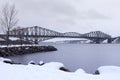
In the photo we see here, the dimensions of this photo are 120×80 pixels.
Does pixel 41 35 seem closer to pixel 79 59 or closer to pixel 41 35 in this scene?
pixel 41 35

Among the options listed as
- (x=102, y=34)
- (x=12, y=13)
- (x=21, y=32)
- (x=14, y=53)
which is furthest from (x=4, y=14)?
(x=102, y=34)

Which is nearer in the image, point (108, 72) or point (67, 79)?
point (67, 79)

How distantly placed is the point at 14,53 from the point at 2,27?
17.2ft

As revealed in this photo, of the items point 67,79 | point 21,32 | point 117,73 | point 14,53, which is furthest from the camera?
point 21,32

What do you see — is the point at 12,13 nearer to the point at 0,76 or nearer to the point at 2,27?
the point at 2,27

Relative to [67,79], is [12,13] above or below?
above

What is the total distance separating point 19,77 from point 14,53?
26.7m

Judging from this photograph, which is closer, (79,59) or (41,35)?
(79,59)

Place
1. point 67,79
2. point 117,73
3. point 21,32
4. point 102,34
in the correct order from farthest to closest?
1. point 102,34
2. point 21,32
3. point 117,73
4. point 67,79

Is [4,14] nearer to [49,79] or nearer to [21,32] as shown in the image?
[21,32]

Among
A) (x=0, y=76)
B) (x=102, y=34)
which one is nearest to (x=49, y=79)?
(x=0, y=76)

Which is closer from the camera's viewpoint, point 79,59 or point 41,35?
point 79,59

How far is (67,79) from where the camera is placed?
686 centimetres

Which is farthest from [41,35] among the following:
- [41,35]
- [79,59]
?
[79,59]
